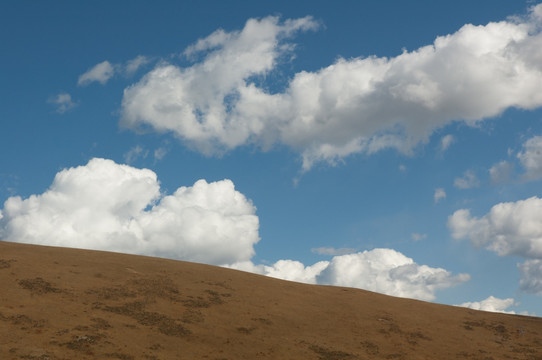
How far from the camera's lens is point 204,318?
36.8 meters

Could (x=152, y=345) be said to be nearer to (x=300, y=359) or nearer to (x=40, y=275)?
(x=300, y=359)

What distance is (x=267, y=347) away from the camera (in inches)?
1325

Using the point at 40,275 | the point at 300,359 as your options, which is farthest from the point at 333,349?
the point at 40,275

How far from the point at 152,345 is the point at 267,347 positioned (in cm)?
844

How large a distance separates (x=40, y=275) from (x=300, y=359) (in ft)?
76.3

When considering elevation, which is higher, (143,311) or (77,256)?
(77,256)

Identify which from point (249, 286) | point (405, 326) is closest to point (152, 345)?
point (249, 286)

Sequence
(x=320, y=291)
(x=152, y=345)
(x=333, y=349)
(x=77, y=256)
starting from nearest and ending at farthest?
(x=152, y=345)
(x=333, y=349)
(x=77, y=256)
(x=320, y=291)

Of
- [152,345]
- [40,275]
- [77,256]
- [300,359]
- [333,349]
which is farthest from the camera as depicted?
[77,256]

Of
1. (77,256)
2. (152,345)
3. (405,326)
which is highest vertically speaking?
(77,256)

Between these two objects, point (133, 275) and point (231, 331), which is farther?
point (133, 275)

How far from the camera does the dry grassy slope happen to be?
1194 inches

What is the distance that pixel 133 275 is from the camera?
143ft

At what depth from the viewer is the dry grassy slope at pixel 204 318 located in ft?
99.5
